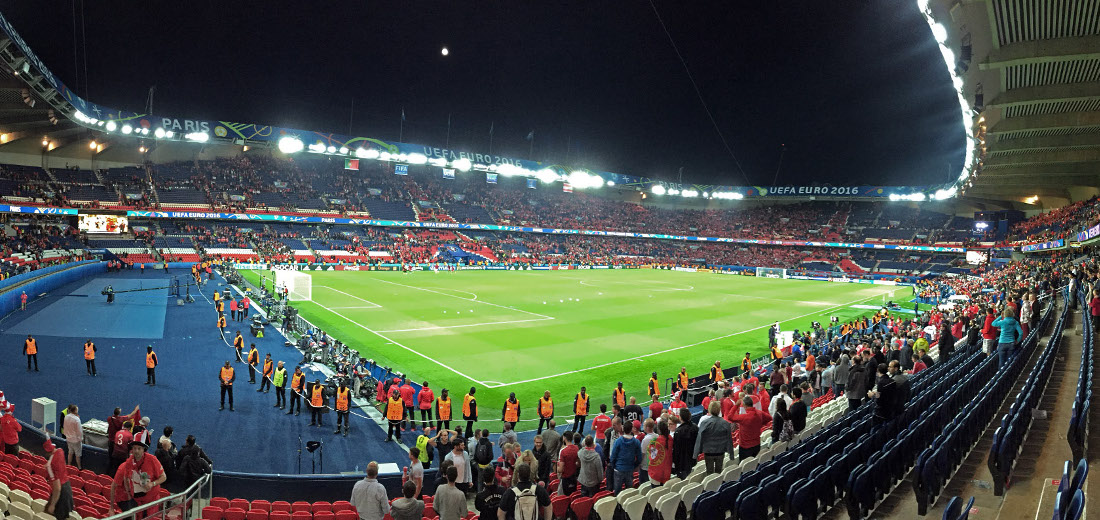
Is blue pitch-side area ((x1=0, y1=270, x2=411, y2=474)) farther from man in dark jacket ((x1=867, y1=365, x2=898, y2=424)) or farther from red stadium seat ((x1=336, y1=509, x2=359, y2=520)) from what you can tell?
man in dark jacket ((x1=867, y1=365, x2=898, y2=424))

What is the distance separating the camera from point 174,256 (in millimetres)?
53344

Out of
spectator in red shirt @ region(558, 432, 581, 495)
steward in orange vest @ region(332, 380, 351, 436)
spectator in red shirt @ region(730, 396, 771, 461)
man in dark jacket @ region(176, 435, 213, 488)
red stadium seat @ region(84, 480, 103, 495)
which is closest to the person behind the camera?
spectator in red shirt @ region(558, 432, 581, 495)

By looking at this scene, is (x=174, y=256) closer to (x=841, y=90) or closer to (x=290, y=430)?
(x=290, y=430)

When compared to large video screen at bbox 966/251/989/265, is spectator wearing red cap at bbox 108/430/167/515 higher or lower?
lower

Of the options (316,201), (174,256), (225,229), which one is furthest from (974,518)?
(316,201)

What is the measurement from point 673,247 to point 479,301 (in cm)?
6737

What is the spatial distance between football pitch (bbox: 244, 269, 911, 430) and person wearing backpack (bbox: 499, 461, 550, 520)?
Result: 963 centimetres

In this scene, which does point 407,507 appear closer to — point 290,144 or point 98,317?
point 98,317

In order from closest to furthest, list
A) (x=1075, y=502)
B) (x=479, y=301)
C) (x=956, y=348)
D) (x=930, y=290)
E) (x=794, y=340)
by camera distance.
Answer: (x=1075, y=502)
(x=956, y=348)
(x=794, y=340)
(x=479, y=301)
(x=930, y=290)

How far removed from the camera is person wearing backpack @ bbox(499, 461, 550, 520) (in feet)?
19.2

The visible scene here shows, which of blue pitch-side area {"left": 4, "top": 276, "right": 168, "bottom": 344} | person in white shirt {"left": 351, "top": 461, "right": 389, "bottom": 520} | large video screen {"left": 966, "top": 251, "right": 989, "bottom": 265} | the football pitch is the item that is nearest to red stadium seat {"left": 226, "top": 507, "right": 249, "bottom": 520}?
person in white shirt {"left": 351, "top": 461, "right": 389, "bottom": 520}

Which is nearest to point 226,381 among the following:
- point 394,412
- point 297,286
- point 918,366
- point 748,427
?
point 394,412

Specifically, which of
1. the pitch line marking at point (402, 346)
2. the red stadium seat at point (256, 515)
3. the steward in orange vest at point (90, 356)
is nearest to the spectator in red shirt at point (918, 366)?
the pitch line marking at point (402, 346)

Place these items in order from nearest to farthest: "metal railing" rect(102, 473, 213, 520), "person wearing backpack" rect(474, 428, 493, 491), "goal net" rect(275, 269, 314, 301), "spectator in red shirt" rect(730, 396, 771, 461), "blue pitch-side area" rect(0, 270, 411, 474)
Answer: "metal railing" rect(102, 473, 213, 520)
"spectator in red shirt" rect(730, 396, 771, 461)
"person wearing backpack" rect(474, 428, 493, 491)
"blue pitch-side area" rect(0, 270, 411, 474)
"goal net" rect(275, 269, 314, 301)
